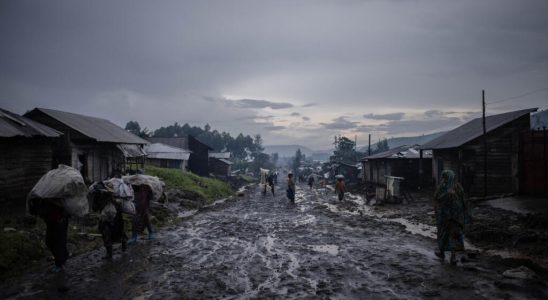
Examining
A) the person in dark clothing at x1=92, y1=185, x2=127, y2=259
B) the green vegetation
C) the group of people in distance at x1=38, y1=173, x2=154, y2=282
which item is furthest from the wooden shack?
the person in dark clothing at x1=92, y1=185, x2=127, y2=259

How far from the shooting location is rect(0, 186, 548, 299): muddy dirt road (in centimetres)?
545

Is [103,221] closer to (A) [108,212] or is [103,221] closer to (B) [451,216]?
(A) [108,212]

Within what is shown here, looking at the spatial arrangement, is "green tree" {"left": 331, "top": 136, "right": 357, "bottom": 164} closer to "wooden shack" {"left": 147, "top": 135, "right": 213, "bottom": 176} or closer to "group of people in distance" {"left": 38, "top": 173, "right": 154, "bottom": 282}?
"wooden shack" {"left": 147, "top": 135, "right": 213, "bottom": 176}

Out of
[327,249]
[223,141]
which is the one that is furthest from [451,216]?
[223,141]

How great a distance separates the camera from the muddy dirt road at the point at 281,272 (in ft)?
17.9

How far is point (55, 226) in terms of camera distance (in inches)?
254

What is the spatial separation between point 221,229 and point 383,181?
22.5m

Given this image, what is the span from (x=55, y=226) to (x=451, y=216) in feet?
25.7

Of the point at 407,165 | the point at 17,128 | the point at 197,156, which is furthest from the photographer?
the point at 197,156

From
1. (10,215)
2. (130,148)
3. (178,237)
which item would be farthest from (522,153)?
(130,148)

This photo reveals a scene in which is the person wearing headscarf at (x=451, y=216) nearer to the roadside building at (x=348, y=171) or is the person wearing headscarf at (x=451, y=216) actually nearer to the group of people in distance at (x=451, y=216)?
the group of people in distance at (x=451, y=216)

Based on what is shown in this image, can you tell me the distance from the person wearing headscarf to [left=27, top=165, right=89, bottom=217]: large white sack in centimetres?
731

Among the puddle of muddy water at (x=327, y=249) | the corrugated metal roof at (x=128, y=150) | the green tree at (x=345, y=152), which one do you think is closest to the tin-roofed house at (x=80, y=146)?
the corrugated metal roof at (x=128, y=150)

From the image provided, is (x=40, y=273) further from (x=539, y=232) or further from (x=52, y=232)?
(x=539, y=232)
